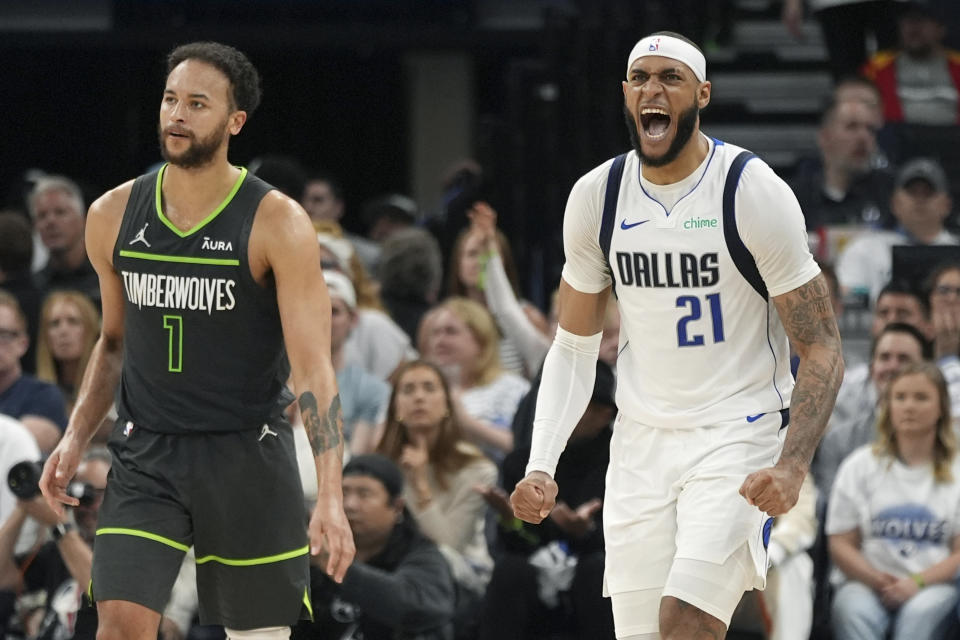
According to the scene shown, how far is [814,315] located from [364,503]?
109 inches

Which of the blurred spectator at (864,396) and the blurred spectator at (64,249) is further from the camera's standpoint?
the blurred spectator at (64,249)

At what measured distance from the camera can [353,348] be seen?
29.7ft

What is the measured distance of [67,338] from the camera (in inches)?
339

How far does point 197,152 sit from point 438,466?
3.09 metres

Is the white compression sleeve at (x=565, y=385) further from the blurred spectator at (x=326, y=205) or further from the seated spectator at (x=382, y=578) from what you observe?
the blurred spectator at (x=326, y=205)

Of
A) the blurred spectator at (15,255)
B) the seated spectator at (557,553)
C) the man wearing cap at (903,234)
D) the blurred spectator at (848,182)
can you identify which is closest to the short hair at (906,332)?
the man wearing cap at (903,234)

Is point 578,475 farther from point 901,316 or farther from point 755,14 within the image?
point 755,14

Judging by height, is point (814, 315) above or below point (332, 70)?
below

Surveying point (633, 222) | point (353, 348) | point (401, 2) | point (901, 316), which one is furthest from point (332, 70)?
point (633, 222)

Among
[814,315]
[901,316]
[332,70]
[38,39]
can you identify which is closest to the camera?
[814,315]

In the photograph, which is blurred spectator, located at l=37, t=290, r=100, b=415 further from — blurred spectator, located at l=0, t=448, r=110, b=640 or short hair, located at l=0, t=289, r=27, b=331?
blurred spectator, located at l=0, t=448, r=110, b=640

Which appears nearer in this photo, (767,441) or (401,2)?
(767,441)

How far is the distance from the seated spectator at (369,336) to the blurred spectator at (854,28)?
12.8 feet

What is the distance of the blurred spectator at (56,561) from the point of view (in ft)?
23.2
